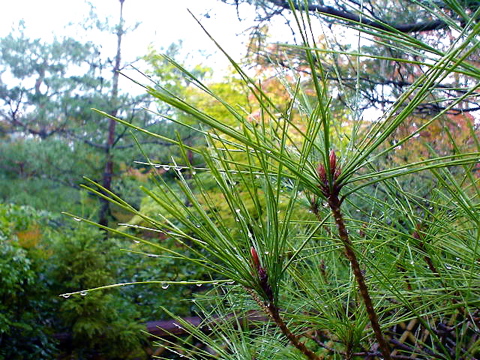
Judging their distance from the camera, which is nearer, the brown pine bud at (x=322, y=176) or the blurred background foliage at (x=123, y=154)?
the brown pine bud at (x=322, y=176)

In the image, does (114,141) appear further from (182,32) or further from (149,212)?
(149,212)

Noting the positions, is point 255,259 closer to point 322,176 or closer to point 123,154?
point 322,176

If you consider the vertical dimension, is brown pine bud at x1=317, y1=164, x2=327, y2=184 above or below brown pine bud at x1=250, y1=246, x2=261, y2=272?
above

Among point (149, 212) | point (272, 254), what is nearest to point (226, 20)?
point (272, 254)

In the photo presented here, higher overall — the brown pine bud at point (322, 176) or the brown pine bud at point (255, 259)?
the brown pine bud at point (322, 176)

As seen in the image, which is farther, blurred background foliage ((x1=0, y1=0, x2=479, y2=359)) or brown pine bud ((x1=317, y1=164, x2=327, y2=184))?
blurred background foliage ((x1=0, y1=0, x2=479, y2=359))

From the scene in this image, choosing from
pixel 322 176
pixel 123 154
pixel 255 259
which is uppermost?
pixel 123 154

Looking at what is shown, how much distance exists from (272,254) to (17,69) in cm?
1006

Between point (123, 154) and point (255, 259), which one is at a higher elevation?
point (123, 154)

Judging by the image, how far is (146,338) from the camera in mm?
4348

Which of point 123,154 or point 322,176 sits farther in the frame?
point 123,154

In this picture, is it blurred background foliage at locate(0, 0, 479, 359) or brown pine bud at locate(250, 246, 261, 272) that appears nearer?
brown pine bud at locate(250, 246, 261, 272)

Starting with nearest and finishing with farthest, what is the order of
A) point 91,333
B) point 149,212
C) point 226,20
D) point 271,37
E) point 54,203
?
point 226,20 < point 271,37 < point 91,333 < point 149,212 < point 54,203

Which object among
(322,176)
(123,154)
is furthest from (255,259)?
(123,154)
